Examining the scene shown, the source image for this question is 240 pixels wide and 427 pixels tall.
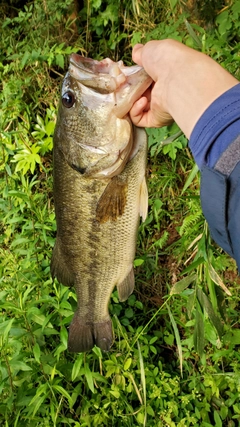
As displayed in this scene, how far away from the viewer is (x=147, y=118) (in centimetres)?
151

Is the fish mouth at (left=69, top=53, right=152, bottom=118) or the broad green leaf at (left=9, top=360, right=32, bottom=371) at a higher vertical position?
the fish mouth at (left=69, top=53, right=152, bottom=118)

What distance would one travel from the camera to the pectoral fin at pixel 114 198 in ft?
5.28

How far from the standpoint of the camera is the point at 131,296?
2967 mm

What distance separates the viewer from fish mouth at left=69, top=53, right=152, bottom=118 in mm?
A: 1403

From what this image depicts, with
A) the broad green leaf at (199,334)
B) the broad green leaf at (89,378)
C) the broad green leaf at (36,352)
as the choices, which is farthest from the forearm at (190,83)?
the broad green leaf at (89,378)

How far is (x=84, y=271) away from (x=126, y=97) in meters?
0.84

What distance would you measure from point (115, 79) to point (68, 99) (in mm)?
235

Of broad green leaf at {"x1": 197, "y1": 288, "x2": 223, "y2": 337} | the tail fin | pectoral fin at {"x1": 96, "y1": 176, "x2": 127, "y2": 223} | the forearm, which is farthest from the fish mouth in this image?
the tail fin

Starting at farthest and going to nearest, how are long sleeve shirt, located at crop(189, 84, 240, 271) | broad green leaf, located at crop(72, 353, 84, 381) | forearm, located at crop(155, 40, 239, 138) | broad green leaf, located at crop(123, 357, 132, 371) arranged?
broad green leaf, located at crop(123, 357, 132, 371), broad green leaf, located at crop(72, 353, 84, 381), forearm, located at crop(155, 40, 239, 138), long sleeve shirt, located at crop(189, 84, 240, 271)

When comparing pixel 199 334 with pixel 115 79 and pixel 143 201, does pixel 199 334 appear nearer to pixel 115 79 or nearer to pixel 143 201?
pixel 143 201

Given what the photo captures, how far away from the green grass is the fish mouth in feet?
1.55

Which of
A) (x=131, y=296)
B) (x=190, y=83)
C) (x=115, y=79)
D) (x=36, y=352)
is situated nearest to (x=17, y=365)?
(x=36, y=352)

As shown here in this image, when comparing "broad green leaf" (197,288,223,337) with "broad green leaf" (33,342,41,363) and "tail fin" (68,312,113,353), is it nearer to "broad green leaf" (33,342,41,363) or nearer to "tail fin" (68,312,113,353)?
"tail fin" (68,312,113,353)

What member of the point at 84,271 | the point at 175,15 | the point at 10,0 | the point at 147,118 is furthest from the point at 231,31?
the point at 10,0
